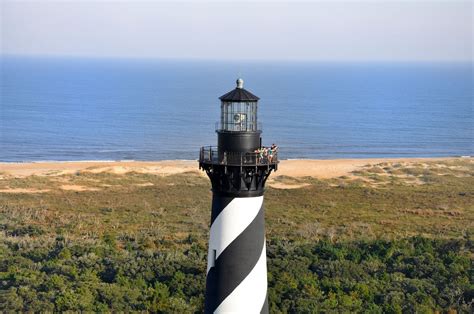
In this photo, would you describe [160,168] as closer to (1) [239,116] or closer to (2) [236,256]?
(2) [236,256]

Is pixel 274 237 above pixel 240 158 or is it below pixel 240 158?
below

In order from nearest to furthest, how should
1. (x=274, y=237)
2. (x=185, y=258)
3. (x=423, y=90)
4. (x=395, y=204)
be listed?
(x=185, y=258) < (x=274, y=237) < (x=395, y=204) < (x=423, y=90)

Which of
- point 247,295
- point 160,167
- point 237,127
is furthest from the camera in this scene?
point 160,167

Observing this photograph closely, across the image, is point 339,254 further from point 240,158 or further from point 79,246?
point 240,158

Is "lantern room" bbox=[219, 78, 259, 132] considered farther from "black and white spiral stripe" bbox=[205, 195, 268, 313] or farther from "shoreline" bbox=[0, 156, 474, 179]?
"shoreline" bbox=[0, 156, 474, 179]

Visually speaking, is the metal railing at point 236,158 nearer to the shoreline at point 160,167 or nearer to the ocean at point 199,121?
the shoreline at point 160,167

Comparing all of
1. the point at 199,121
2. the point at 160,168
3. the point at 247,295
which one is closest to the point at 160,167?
the point at 160,168

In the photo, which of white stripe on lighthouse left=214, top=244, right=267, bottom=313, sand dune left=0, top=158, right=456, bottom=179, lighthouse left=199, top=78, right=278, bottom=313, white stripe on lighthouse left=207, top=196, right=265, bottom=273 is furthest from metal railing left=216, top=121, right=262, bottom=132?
sand dune left=0, top=158, right=456, bottom=179

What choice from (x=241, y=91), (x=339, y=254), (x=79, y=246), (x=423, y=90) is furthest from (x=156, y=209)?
(x=423, y=90)
